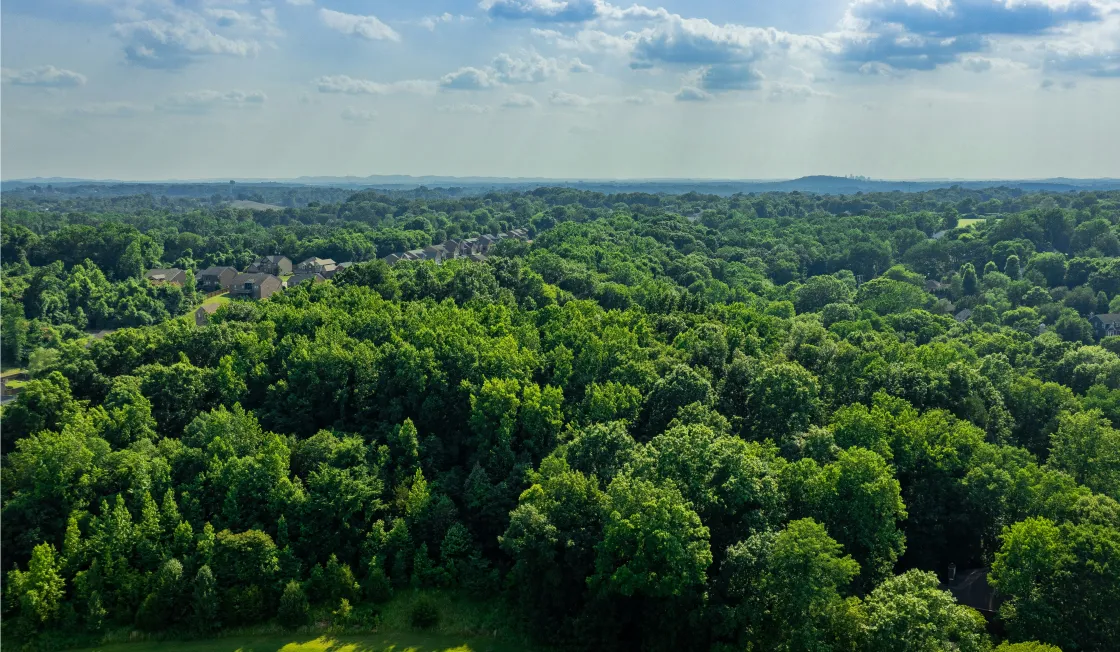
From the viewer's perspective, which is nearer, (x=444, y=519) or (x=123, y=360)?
(x=444, y=519)

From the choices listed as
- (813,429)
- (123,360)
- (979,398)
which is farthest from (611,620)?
(123,360)

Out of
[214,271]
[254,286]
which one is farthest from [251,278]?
[214,271]

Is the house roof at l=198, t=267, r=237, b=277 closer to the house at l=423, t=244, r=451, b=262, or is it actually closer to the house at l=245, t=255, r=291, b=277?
the house at l=245, t=255, r=291, b=277

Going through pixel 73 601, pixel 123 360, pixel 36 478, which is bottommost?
pixel 73 601

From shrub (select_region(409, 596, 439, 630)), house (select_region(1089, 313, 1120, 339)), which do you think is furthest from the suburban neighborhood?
house (select_region(1089, 313, 1120, 339))

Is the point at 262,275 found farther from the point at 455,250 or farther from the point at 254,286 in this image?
the point at 455,250

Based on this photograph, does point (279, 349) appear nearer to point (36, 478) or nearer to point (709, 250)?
point (36, 478)
